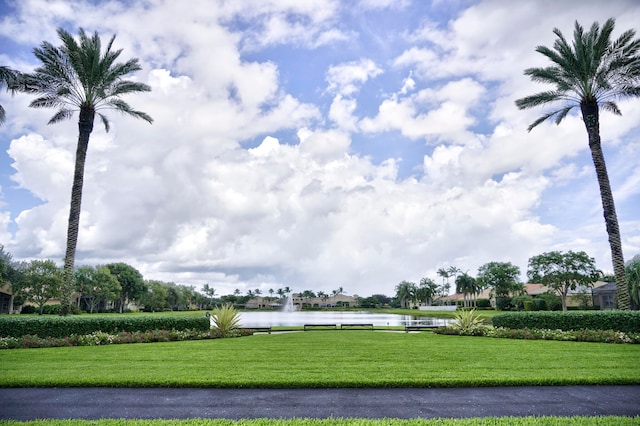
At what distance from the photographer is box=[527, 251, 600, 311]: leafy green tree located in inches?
2207

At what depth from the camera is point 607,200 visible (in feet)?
73.5

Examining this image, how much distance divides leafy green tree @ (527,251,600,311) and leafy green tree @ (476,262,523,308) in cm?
1583

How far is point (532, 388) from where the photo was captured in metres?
9.33

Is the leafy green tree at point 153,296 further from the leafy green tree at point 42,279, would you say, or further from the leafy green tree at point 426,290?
the leafy green tree at point 426,290

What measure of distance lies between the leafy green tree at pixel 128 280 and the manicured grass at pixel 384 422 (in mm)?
79442

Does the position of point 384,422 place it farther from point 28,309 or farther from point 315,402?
point 28,309

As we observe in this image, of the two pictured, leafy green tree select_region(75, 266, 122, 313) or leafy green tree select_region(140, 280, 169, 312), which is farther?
leafy green tree select_region(140, 280, 169, 312)

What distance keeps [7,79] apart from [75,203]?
22.5ft

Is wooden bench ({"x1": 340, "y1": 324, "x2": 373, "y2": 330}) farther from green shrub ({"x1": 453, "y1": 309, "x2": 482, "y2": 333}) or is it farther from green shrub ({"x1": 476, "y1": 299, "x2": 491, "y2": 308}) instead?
green shrub ({"x1": 476, "y1": 299, "x2": 491, "y2": 308})

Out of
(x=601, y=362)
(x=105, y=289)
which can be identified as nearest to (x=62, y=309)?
(x=601, y=362)

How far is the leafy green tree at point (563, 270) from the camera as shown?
56.1 m

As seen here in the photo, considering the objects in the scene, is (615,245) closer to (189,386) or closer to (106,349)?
(189,386)

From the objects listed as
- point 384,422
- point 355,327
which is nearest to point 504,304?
point 355,327

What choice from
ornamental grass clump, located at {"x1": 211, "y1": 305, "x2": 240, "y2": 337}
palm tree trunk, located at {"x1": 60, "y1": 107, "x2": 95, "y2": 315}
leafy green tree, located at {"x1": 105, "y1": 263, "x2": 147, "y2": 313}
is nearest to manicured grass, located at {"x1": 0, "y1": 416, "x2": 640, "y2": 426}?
ornamental grass clump, located at {"x1": 211, "y1": 305, "x2": 240, "y2": 337}
